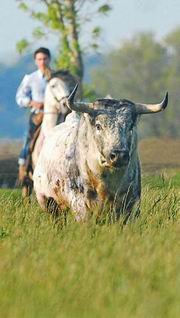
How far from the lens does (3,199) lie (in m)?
13.0

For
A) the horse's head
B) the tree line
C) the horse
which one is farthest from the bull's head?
the tree line

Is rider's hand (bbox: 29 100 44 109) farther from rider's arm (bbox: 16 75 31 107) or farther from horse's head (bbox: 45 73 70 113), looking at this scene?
horse's head (bbox: 45 73 70 113)

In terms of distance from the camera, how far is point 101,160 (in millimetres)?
11305

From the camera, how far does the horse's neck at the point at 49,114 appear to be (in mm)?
16172

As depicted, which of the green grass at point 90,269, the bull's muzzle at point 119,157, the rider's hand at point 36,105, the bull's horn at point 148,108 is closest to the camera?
the green grass at point 90,269

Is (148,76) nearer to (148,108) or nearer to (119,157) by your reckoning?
(148,108)

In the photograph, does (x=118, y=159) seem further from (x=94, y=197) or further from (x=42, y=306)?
(x=42, y=306)

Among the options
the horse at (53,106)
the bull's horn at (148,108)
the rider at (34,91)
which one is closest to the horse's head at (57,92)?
the horse at (53,106)

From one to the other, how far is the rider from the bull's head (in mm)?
5252

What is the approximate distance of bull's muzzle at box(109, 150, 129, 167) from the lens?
35.9ft

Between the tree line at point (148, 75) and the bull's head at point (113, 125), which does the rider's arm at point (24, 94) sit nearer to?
the bull's head at point (113, 125)

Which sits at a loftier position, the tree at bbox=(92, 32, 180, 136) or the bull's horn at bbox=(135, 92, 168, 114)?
the tree at bbox=(92, 32, 180, 136)

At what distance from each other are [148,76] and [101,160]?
219ft

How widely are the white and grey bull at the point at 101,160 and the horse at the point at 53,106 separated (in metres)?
3.74
